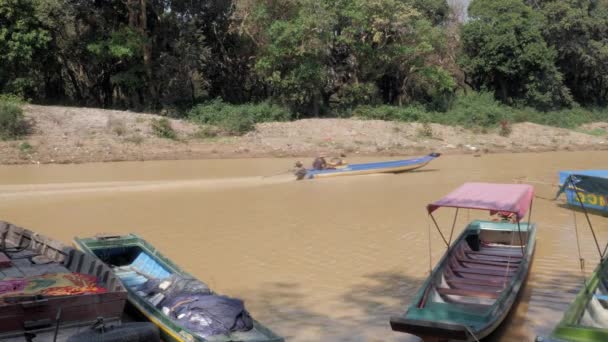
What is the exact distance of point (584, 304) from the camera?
6379 millimetres

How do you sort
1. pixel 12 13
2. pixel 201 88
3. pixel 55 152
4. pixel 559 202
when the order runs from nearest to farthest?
pixel 559 202, pixel 55 152, pixel 12 13, pixel 201 88

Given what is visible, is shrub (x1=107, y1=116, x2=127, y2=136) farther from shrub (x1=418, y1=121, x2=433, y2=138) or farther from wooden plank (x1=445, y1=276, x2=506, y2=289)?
wooden plank (x1=445, y1=276, x2=506, y2=289)

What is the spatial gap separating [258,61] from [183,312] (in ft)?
79.0

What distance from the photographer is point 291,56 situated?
29391 millimetres

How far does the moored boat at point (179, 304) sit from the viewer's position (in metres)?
6.12

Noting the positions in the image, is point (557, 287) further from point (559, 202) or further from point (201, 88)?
point (201, 88)

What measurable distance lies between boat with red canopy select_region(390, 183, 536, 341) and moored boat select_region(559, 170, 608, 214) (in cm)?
179

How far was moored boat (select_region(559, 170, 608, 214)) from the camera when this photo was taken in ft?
38.5

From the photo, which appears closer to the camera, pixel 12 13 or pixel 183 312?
pixel 183 312

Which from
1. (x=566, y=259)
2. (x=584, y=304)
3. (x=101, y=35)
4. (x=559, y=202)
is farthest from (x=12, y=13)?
(x=584, y=304)

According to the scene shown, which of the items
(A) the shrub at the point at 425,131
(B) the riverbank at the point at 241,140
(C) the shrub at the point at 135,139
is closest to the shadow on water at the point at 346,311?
(B) the riverbank at the point at 241,140

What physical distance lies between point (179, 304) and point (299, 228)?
235 inches

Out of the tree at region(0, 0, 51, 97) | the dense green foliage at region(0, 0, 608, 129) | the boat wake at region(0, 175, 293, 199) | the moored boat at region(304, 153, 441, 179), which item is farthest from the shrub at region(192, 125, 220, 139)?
the moored boat at region(304, 153, 441, 179)

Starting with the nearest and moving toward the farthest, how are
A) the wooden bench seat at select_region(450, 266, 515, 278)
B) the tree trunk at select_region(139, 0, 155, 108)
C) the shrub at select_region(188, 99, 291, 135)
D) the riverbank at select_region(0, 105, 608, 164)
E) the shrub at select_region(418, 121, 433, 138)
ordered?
1. the wooden bench seat at select_region(450, 266, 515, 278)
2. the riverbank at select_region(0, 105, 608, 164)
3. the shrub at select_region(188, 99, 291, 135)
4. the shrub at select_region(418, 121, 433, 138)
5. the tree trunk at select_region(139, 0, 155, 108)
